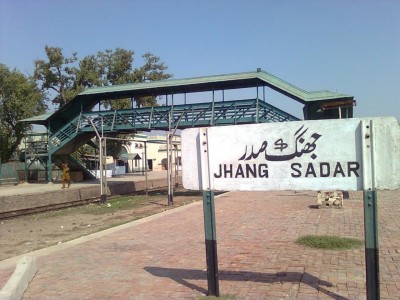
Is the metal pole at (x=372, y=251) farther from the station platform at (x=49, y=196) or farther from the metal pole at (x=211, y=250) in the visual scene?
the station platform at (x=49, y=196)

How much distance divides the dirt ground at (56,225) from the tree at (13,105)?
25228mm

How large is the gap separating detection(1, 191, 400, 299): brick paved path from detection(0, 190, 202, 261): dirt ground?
187cm

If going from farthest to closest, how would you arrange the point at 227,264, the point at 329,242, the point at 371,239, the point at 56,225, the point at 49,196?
the point at 49,196, the point at 56,225, the point at 329,242, the point at 227,264, the point at 371,239

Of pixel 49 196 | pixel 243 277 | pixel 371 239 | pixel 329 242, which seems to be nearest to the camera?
pixel 371 239

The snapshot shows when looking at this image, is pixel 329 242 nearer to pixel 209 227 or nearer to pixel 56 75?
pixel 209 227

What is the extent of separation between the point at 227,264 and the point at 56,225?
28.3 feet

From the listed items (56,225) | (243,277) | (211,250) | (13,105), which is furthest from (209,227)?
(13,105)

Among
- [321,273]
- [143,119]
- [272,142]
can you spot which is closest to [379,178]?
[272,142]

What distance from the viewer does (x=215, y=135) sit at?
5.38 metres

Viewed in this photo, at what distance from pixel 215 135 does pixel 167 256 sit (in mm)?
3034

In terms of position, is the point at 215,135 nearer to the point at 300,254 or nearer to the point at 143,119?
the point at 300,254

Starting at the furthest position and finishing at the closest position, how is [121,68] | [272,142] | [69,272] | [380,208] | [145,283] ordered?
[121,68] → [380,208] → [69,272] → [145,283] → [272,142]

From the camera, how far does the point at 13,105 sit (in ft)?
132

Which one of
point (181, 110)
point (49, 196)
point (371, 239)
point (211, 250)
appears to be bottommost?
point (49, 196)
